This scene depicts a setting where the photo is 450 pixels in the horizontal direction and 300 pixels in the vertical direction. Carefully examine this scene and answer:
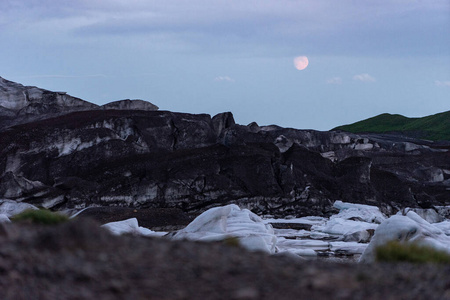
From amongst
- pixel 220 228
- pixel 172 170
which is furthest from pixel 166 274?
pixel 172 170

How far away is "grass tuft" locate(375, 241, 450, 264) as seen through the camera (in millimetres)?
13586

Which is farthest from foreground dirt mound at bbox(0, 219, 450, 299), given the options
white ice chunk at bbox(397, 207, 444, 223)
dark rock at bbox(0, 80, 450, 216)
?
white ice chunk at bbox(397, 207, 444, 223)

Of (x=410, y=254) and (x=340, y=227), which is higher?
(x=410, y=254)

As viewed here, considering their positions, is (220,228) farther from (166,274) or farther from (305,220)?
(305,220)

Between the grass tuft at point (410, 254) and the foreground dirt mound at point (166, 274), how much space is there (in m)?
1.92

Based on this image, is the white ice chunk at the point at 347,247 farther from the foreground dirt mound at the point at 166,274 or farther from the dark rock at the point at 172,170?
the foreground dirt mound at the point at 166,274

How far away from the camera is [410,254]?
45.3ft

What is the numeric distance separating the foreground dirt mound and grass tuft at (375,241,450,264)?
6.31ft

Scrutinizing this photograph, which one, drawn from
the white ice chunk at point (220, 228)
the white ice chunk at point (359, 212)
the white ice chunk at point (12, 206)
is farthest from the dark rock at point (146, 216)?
the white ice chunk at point (359, 212)

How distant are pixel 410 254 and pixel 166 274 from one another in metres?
7.23

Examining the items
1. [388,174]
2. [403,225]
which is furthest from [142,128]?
[403,225]

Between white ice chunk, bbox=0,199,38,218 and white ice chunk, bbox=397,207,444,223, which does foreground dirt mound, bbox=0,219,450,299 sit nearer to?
→ white ice chunk, bbox=0,199,38,218

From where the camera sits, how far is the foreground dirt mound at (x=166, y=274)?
29.2 feet

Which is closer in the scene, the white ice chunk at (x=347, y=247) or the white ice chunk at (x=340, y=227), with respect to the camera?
the white ice chunk at (x=347, y=247)
